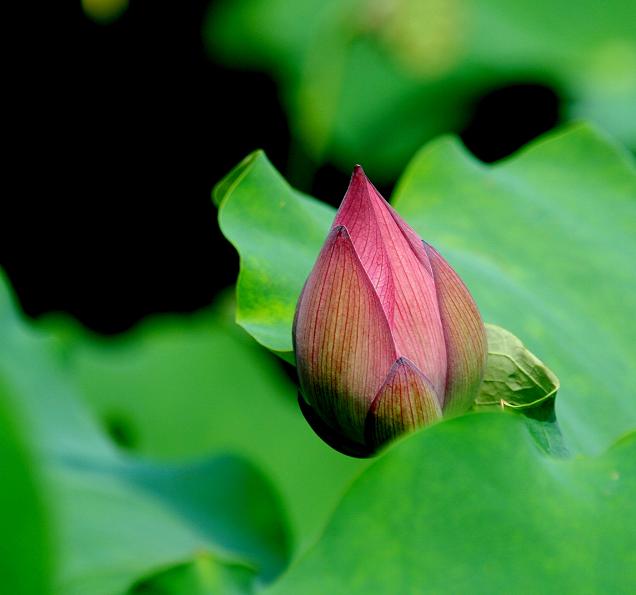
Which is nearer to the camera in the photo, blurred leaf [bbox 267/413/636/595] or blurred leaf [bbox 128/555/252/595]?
blurred leaf [bbox 267/413/636/595]

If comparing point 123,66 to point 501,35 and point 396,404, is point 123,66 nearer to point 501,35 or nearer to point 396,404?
point 501,35

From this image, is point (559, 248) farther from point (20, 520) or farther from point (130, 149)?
point (130, 149)

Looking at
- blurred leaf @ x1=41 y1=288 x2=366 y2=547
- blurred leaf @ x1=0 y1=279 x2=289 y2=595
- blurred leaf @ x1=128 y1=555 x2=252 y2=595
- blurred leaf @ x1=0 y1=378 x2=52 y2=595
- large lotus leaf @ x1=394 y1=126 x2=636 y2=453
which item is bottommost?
blurred leaf @ x1=41 y1=288 x2=366 y2=547

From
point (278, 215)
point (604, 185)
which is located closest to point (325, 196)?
point (604, 185)

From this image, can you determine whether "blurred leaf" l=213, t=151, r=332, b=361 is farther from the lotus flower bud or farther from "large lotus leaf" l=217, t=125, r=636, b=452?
the lotus flower bud

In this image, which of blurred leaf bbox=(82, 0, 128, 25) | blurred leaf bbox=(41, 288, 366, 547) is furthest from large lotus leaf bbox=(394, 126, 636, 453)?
blurred leaf bbox=(82, 0, 128, 25)
